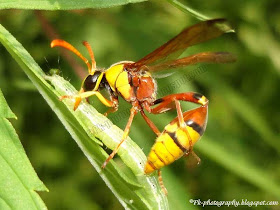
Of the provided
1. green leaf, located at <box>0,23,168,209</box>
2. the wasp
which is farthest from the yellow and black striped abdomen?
green leaf, located at <box>0,23,168,209</box>

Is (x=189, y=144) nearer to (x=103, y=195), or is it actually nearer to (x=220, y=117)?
(x=103, y=195)

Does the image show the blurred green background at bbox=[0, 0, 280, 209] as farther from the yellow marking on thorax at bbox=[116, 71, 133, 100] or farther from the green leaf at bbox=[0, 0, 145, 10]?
the green leaf at bbox=[0, 0, 145, 10]

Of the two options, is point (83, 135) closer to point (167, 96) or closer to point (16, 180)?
point (16, 180)

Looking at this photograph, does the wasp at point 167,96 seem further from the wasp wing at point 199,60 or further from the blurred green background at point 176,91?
the blurred green background at point 176,91

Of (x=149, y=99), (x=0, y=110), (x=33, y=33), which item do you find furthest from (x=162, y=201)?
(x=33, y=33)

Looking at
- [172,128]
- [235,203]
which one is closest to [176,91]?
[235,203]

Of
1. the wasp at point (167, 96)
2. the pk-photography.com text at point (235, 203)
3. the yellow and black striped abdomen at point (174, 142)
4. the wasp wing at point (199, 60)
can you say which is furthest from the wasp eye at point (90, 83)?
the pk-photography.com text at point (235, 203)
